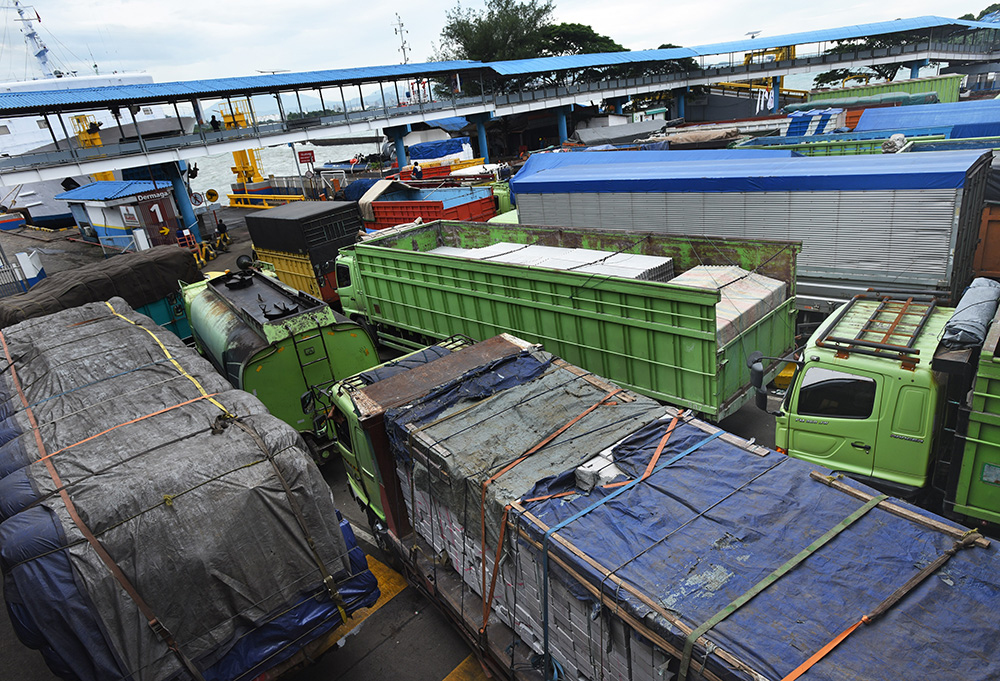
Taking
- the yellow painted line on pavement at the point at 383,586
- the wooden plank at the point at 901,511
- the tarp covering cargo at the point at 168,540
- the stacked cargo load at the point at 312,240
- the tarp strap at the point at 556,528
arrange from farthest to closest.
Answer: the stacked cargo load at the point at 312,240 < the yellow painted line on pavement at the point at 383,586 < the tarp covering cargo at the point at 168,540 < the tarp strap at the point at 556,528 < the wooden plank at the point at 901,511

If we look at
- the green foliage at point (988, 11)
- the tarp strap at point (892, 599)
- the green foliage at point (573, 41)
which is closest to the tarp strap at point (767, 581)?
the tarp strap at point (892, 599)

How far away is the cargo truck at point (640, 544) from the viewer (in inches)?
120

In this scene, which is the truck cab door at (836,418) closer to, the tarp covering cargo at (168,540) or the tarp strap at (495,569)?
the tarp strap at (495,569)

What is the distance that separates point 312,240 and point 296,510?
12.1 m

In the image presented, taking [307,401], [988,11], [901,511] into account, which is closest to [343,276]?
[307,401]

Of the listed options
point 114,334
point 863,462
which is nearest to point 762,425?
A: point 863,462

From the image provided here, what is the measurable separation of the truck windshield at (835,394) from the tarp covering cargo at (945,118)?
1626 cm

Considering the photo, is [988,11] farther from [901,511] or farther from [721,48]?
[901,511]

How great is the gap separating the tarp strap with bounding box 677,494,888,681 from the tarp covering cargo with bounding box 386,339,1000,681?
12 millimetres

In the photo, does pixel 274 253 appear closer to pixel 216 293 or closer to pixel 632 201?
pixel 216 293

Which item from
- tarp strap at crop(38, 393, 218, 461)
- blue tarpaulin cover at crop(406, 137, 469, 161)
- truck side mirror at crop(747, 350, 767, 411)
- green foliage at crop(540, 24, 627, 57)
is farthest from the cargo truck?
green foliage at crop(540, 24, 627, 57)

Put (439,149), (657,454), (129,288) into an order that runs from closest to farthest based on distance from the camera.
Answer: (657,454)
(129,288)
(439,149)

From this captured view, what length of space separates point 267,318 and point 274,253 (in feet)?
30.0

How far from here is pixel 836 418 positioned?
618cm
